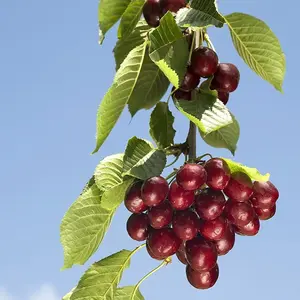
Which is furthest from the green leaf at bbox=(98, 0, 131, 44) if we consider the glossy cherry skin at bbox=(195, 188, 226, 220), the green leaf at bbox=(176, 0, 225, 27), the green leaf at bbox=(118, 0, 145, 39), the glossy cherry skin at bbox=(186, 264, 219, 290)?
the glossy cherry skin at bbox=(186, 264, 219, 290)

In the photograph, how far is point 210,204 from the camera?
4.87ft

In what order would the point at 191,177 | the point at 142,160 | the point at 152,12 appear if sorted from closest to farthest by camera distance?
the point at 191,177, the point at 142,160, the point at 152,12

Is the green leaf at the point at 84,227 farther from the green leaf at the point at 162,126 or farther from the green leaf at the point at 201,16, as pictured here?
the green leaf at the point at 201,16

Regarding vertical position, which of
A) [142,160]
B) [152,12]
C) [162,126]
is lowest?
[142,160]

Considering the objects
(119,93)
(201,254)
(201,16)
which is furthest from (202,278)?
(201,16)

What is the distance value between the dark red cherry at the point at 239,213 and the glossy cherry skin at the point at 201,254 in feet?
0.23

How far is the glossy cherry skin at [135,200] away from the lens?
152 cm

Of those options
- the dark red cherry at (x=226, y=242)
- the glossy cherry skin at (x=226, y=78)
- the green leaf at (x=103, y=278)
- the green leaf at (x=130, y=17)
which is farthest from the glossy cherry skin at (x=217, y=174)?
the green leaf at (x=130, y=17)

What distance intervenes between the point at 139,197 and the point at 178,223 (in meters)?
0.10

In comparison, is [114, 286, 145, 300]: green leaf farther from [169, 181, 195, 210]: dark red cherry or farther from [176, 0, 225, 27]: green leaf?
[176, 0, 225, 27]: green leaf

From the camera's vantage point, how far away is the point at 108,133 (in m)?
1.58

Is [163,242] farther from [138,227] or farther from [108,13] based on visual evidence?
[108,13]

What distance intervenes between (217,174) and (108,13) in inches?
18.7

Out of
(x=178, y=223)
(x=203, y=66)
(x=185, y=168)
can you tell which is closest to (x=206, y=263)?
(x=178, y=223)
